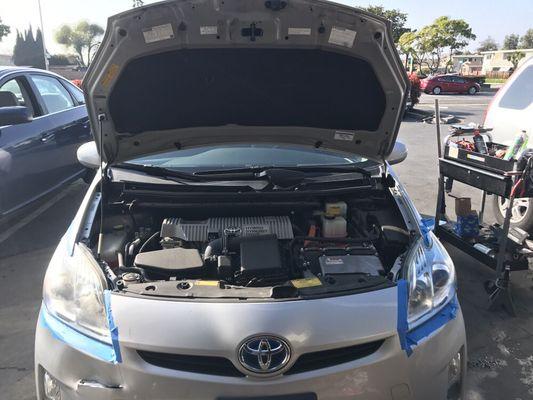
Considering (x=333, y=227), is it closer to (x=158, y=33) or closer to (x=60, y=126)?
(x=158, y=33)

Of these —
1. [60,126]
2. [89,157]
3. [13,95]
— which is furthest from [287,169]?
[60,126]

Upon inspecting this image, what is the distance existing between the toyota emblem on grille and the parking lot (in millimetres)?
1462

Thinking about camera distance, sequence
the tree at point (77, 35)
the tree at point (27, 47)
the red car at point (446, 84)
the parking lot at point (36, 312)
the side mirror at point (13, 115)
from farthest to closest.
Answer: the tree at point (77, 35), the tree at point (27, 47), the red car at point (446, 84), the side mirror at point (13, 115), the parking lot at point (36, 312)

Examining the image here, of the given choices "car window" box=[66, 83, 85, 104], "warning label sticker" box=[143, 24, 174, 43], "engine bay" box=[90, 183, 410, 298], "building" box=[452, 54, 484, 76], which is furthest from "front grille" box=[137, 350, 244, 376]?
"building" box=[452, 54, 484, 76]

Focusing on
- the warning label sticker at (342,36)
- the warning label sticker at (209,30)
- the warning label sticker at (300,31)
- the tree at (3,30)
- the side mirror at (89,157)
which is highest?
the tree at (3,30)

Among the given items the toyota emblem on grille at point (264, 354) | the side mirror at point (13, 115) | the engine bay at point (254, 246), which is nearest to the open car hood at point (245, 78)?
the engine bay at point (254, 246)

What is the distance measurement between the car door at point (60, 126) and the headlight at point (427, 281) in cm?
415

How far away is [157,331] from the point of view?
1.70m

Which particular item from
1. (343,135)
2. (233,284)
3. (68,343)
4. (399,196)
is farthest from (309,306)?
(343,135)

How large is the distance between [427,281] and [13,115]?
12.4 ft

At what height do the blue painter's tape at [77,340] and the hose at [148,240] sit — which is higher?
the hose at [148,240]

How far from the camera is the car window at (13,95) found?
14.4 ft

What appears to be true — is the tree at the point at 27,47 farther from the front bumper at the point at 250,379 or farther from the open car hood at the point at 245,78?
the front bumper at the point at 250,379

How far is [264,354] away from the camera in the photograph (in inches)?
65.3
